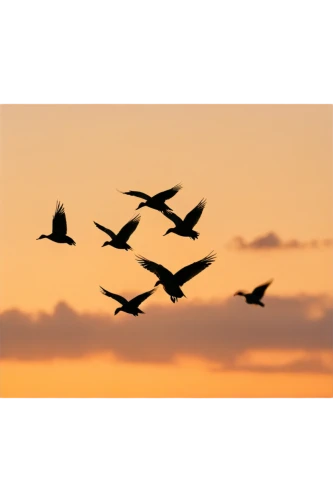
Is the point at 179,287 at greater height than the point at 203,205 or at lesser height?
lesser

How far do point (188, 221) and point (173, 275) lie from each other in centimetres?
202

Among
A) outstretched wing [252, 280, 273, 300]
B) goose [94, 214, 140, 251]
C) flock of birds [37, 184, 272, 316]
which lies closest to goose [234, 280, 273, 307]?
outstretched wing [252, 280, 273, 300]

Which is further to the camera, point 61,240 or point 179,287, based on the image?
point 61,240

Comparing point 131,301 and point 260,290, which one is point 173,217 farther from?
point 260,290

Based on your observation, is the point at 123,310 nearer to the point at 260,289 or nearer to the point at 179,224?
the point at 179,224

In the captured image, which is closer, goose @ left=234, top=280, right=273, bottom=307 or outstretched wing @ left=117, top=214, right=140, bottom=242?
goose @ left=234, top=280, right=273, bottom=307

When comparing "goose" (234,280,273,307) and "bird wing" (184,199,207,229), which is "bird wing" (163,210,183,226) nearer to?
"bird wing" (184,199,207,229)

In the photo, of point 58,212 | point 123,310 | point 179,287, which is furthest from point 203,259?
point 58,212

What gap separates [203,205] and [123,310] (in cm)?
368

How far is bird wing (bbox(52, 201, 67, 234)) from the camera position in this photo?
28.3m

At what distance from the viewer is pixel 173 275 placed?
26.3 meters

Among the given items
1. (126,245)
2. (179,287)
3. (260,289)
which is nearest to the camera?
(260,289)

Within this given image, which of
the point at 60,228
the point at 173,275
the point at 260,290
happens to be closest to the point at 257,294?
the point at 260,290

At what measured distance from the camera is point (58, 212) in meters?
28.3
